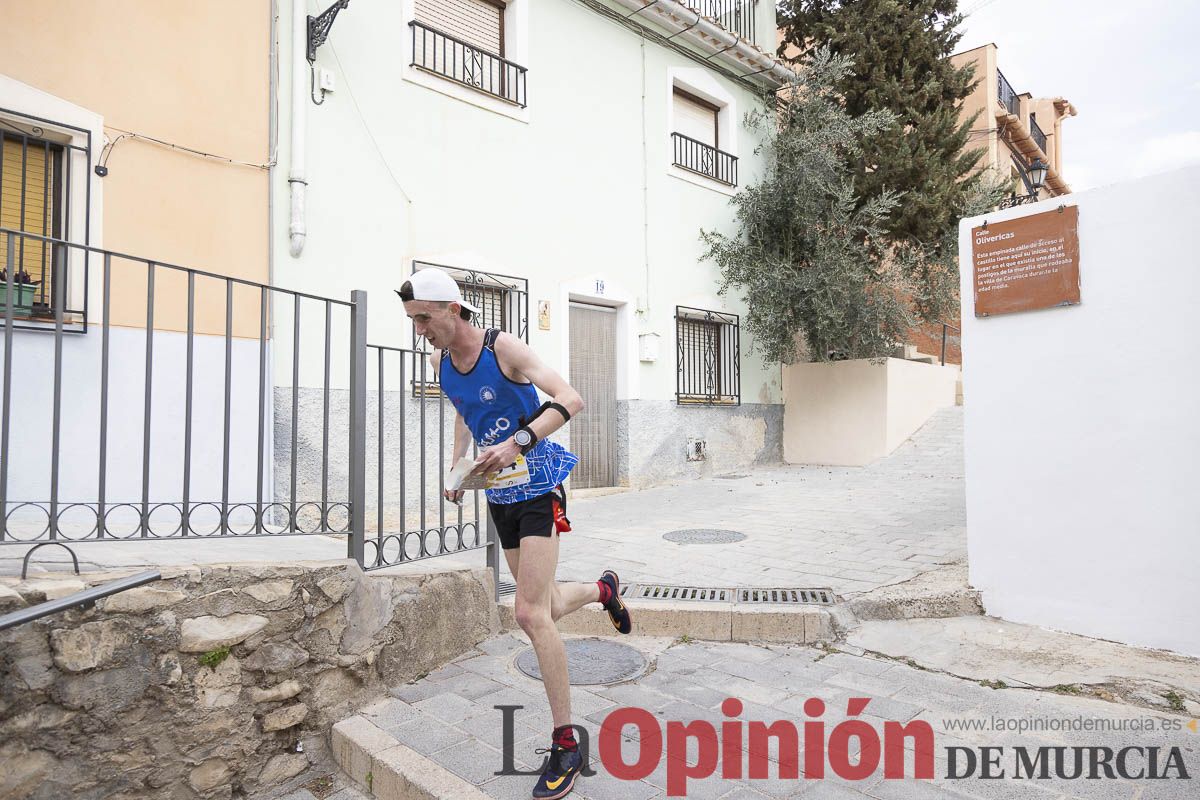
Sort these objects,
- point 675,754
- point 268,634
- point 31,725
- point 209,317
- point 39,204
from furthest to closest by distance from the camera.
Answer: point 209,317, point 39,204, point 268,634, point 675,754, point 31,725

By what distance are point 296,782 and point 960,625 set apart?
11.2ft

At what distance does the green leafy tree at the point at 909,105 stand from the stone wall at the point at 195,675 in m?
10.4

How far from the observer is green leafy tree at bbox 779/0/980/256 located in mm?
11234

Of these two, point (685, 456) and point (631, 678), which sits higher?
point (685, 456)

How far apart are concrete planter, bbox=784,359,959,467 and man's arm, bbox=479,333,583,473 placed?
9.66 meters


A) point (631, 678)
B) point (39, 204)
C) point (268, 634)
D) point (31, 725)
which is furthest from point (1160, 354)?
point (39, 204)

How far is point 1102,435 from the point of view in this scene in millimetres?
3709

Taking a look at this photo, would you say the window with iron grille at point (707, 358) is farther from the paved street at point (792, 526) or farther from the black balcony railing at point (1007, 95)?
the black balcony railing at point (1007, 95)

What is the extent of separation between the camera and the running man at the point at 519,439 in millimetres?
2580

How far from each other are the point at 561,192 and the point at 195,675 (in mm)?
7216

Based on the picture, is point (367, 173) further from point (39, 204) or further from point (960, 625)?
point (960, 625)

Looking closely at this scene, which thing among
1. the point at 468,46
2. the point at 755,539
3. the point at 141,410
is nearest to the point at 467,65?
the point at 468,46

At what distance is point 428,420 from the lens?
7543mm

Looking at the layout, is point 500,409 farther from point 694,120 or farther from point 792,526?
point 694,120
